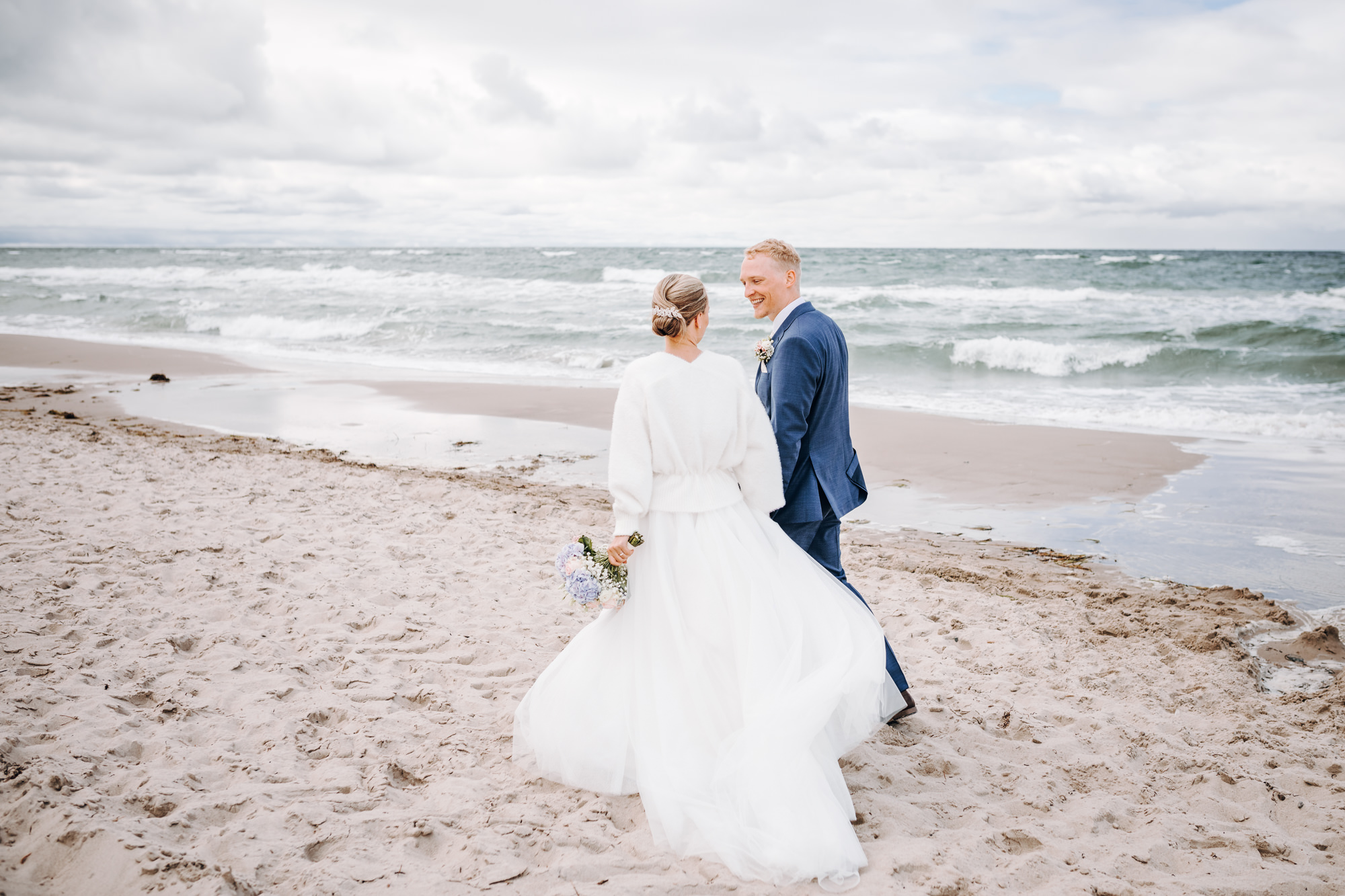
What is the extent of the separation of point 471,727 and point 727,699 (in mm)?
1303

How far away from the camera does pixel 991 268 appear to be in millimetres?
41219

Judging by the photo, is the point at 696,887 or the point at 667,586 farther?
the point at 667,586

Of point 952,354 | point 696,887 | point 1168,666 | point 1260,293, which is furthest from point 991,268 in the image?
point 696,887

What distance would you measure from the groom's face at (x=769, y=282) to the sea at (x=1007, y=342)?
4.17 metres

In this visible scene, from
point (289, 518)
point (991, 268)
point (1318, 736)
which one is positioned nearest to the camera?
point (1318, 736)

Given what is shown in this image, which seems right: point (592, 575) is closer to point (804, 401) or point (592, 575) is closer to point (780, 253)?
point (804, 401)

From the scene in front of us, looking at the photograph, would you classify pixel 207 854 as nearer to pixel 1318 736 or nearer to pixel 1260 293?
pixel 1318 736

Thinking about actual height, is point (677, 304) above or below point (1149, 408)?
above

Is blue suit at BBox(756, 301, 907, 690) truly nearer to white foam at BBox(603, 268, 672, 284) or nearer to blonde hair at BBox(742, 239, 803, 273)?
blonde hair at BBox(742, 239, 803, 273)

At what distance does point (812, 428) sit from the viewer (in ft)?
10.8

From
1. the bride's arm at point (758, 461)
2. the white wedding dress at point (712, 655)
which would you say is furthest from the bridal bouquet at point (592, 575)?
the bride's arm at point (758, 461)

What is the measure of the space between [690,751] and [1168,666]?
305cm

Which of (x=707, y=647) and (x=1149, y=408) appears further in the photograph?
(x=1149, y=408)

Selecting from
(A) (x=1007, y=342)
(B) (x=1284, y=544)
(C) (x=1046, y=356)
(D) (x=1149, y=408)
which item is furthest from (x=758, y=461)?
(A) (x=1007, y=342)
